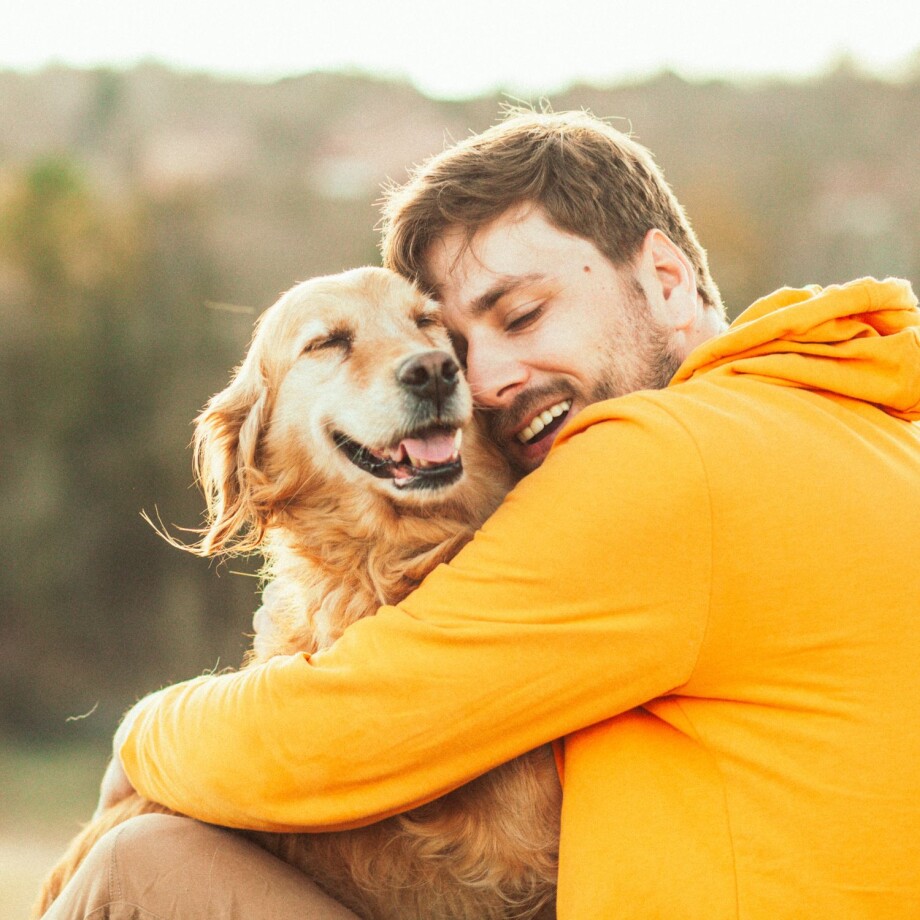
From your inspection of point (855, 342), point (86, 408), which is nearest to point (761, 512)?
point (855, 342)

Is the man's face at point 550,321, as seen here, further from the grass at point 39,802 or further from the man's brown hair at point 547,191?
the grass at point 39,802

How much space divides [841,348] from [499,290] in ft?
2.89

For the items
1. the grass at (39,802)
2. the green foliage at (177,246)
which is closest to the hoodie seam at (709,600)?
the grass at (39,802)

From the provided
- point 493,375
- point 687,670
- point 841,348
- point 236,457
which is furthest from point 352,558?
point 841,348

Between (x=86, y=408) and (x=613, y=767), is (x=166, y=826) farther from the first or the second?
(x=86, y=408)

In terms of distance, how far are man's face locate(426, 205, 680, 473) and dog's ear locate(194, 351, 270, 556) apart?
2.04 ft

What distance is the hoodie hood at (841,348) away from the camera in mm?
1842

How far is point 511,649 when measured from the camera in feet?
5.57

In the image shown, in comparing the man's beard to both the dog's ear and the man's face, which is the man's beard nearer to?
the man's face

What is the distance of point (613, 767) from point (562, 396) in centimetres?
99

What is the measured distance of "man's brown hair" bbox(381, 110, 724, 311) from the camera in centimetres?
252

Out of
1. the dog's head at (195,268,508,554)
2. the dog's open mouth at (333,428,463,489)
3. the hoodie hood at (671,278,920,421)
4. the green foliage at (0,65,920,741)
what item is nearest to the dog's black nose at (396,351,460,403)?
the dog's head at (195,268,508,554)

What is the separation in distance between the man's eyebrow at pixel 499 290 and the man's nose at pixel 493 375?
95mm

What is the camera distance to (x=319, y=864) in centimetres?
228
